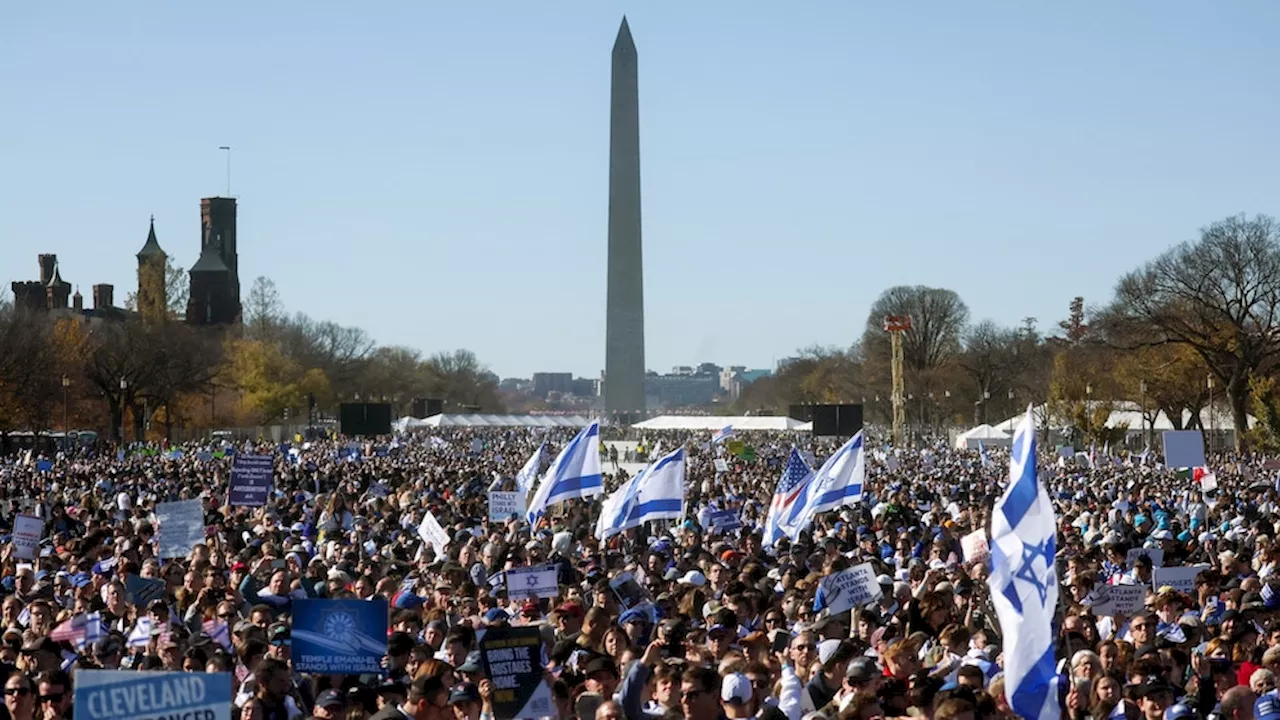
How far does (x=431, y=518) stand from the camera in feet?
62.3

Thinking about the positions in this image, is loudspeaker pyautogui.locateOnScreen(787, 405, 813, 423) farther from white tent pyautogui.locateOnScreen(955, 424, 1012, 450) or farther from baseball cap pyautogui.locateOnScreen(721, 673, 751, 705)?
baseball cap pyautogui.locateOnScreen(721, 673, 751, 705)

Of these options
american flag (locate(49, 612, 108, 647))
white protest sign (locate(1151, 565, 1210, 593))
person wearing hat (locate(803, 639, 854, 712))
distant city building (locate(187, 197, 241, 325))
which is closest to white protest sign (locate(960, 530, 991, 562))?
white protest sign (locate(1151, 565, 1210, 593))

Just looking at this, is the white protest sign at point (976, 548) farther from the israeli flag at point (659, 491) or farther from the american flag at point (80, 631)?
the american flag at point (80, 631)

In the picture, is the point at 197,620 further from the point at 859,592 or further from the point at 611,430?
the point at 611,430

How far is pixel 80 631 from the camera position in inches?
469

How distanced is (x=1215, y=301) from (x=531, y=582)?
5808 cm

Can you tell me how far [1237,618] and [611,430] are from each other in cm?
9416

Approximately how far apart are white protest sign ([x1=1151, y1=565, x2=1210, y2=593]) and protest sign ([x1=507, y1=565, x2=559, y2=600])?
167 inches

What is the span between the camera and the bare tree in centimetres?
6712

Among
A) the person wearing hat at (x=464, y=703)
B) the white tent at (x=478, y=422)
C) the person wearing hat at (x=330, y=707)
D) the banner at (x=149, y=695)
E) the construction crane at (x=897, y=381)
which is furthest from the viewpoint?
the white tent at (x=478, y=422)

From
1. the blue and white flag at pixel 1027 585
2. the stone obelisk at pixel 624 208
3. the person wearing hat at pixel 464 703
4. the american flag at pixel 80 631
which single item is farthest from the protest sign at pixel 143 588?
the stone obelisk at pixel 624 208

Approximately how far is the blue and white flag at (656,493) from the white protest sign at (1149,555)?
4.66 metres

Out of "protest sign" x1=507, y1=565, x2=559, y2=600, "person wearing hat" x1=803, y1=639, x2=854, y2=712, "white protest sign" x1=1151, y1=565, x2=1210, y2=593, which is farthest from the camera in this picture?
"white protest sign" x1=1151, y1=565, x2=1210, y2=593

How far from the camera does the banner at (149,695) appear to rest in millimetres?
6176
